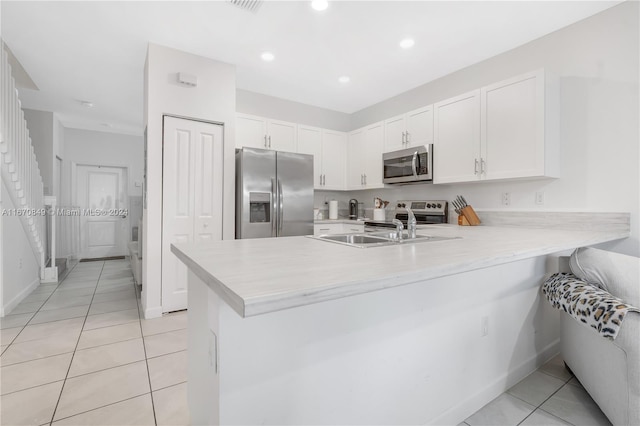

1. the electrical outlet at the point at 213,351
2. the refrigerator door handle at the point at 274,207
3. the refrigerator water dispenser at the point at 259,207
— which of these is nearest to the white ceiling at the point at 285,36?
the refrigerator door handle at the point at 274,207

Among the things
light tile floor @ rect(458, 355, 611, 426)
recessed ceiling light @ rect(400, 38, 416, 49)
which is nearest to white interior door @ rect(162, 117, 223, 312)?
recessed ceiling light @ rect(400, 38, 416, 49)

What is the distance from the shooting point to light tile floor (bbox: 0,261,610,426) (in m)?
1.62

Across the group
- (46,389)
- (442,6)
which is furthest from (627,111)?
(46,389)

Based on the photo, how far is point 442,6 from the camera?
2389 millimetres

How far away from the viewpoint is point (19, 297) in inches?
134

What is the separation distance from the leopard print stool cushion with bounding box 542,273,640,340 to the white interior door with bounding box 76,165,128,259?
729cm

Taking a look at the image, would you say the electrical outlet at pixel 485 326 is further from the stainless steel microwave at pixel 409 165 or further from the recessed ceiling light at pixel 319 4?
the recessed ceiling light at pixel 319 4

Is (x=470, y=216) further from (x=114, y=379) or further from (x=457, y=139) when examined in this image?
(x=114, y=379)

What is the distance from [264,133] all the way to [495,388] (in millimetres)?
3563

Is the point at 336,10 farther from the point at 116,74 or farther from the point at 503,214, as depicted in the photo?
the point at 116,74

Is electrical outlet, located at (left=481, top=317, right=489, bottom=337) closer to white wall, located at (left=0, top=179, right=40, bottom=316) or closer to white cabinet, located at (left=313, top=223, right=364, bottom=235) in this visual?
white cabinet, located at (left=313, top=223, right=364, bottom=235)

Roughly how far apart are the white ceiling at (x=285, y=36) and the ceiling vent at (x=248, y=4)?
0.18 ft

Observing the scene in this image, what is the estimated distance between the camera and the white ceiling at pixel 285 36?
2453 millimetres

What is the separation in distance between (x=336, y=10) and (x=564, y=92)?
210cm
